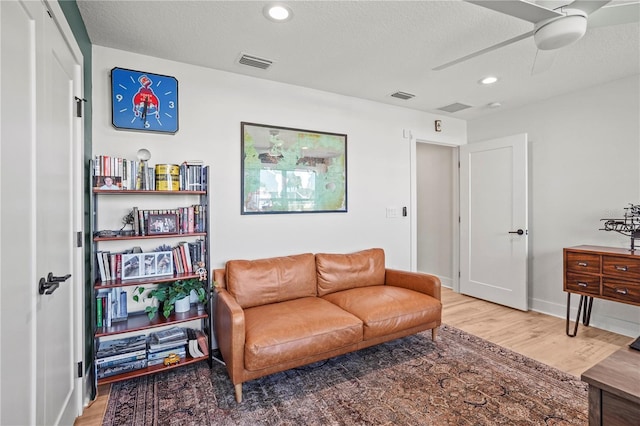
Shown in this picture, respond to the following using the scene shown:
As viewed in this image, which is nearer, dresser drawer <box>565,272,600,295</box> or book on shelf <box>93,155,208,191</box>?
book on shelf <box>93,155,208,191</box>

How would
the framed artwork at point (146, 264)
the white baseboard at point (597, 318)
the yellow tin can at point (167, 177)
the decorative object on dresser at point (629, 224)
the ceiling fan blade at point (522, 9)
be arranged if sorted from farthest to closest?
the white baseboard at point (597, 318)
the decorative object on dresser at point (629, 224)
the yellow tin can at point (167, 177)
the framed artwork at point (146, 264)
the ceiling fan blade at point (522, 9)

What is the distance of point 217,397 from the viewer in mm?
2123

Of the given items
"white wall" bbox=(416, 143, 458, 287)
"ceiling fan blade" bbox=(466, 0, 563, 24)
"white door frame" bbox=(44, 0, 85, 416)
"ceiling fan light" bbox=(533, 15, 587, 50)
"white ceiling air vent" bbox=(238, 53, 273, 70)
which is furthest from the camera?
"white wall" bbox=(416, 143, 458, 287)

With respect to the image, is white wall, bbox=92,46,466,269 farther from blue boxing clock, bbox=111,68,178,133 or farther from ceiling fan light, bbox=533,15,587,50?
ceiling fan light, bbox=533,15,587,50

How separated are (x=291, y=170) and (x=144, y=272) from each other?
156cm

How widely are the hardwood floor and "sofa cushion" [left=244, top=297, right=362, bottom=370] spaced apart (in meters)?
0.99

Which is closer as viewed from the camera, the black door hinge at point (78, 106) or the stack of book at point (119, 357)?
the black door hinge at point (78, 106)

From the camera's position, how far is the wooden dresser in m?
2.72

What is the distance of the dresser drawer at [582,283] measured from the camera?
2939mm

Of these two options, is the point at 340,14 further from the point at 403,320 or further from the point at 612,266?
the point at 612,266

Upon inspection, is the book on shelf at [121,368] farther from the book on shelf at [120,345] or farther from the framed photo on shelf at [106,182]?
the framed photo on shelf at [106,182]

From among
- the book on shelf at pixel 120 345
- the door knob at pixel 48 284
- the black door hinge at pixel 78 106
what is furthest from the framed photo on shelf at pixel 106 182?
the book on shelf at pixel 120 345

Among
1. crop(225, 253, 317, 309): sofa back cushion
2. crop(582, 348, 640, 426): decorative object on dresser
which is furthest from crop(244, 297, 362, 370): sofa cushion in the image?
crop(582, 348, 640, 426): decorative object on dresser

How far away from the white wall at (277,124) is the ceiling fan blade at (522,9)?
2.00 m
